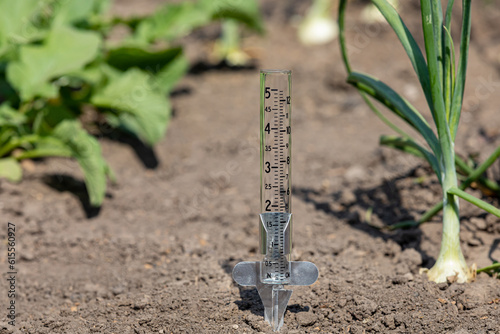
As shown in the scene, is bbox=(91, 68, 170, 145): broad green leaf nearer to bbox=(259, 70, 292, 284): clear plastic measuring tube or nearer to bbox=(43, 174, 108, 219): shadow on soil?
bbox=(43, 174, 108, 219): shadow on soil

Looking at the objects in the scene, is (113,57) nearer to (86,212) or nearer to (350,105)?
(86,212)

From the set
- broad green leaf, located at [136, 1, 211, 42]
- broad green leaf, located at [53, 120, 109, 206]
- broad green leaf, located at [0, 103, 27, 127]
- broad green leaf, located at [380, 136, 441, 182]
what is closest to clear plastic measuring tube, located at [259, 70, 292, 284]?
broad green leaf, located at [380, 136, 441, 182]

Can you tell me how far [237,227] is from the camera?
96.4 inches

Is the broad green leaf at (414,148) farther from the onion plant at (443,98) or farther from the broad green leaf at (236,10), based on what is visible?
the broad green leaf at (236,10)

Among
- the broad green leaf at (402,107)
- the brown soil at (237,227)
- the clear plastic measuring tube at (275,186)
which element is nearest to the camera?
the clear plastic measuring tube at (275,186)

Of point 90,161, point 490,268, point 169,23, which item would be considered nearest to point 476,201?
point 490,268

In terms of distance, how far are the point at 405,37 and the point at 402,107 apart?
227 mm

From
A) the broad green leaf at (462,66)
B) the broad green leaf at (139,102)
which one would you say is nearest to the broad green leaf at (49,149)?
the broad green leaf at (139,102)

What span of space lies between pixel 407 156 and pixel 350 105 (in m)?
1.01

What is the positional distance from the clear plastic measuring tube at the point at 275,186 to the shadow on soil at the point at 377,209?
65 centimetres

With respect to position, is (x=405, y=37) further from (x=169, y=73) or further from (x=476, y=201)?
(x=169, y=73)

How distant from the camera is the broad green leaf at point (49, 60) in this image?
8.68 ft

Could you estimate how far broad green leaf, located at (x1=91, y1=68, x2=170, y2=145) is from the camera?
2947 millimetres

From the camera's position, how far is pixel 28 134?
2.83m
